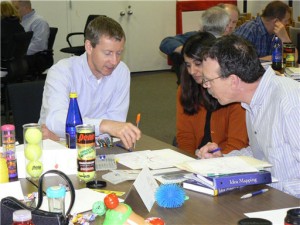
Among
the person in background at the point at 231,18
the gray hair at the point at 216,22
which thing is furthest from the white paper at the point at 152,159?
the person in background at the point at 231,18

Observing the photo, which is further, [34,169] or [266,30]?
[266,30]

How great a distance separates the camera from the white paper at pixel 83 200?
6.27 feet

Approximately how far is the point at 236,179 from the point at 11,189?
0.83 m

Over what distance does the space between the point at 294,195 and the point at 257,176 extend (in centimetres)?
20

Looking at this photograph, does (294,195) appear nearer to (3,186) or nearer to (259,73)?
(259,73)

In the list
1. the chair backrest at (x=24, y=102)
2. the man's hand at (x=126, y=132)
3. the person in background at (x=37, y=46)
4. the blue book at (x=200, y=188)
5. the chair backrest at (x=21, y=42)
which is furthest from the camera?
the person in background at (x=37, y=46)


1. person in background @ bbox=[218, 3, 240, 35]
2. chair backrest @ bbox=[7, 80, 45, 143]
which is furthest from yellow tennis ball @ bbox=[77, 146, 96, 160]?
person in background @ bbox=[218, 3, 240, 35]

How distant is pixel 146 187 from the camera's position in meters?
2.01

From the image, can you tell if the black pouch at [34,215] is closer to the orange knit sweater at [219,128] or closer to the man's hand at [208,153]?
the man's hand at [208,153]

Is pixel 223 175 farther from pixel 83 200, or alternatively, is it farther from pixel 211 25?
pixel 211 25

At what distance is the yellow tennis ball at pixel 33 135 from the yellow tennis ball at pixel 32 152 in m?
0.02

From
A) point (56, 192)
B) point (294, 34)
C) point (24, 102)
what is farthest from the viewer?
point (294, 34)

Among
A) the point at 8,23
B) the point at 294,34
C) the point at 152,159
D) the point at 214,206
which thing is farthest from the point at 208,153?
the point at 8,23

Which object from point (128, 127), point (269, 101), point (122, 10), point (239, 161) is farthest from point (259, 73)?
A: point (122, 10)
